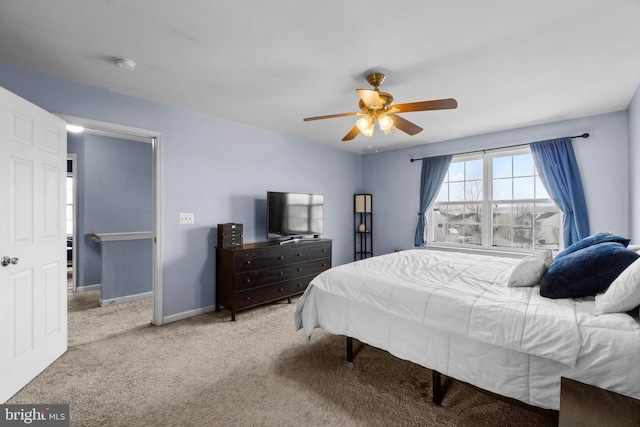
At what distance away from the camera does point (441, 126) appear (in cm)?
393

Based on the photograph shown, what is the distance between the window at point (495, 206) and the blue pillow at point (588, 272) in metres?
2.64

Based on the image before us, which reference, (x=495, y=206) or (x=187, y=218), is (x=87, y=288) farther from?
(x=495, y=206)


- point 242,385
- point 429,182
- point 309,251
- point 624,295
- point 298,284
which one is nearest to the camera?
point 624,295

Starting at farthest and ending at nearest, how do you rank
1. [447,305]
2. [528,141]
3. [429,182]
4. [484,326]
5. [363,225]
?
[363,225] → [429,182] → [528,141] → [447,305] → [484,326]

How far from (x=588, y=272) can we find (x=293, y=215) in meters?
3.30

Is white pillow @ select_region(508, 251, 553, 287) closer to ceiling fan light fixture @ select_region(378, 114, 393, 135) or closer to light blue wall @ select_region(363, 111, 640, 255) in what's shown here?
ceiling fan light fixture @ select_region(378, 114, 393, 135)

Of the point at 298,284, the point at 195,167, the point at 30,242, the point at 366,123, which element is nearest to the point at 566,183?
the point at 366,123

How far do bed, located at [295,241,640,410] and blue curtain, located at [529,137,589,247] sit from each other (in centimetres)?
191

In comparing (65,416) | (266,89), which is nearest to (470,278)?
(266,89)

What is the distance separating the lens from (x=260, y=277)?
3.54m

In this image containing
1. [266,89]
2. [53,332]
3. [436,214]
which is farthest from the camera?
[436,214]

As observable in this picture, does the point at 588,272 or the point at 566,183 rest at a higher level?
the point at 566,183

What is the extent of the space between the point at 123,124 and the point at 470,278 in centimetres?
361

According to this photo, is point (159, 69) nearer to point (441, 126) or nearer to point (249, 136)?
point (249, 136)
